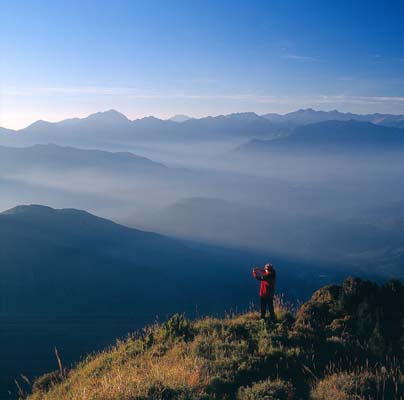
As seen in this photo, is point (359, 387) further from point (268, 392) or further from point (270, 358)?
point (270, 358)

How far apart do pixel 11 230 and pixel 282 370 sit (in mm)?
143214

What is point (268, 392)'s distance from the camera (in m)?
6.55

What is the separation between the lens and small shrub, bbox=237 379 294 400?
6.45 meters

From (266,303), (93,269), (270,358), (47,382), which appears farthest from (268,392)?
(93,269)

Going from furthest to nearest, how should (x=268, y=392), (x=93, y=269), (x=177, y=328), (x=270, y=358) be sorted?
1. (x=93, y=269)
2. (x=177, y=328)
3. (x=270, y=358)
4. (x=268, y=392)

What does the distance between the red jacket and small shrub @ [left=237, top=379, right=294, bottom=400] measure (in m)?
3.74

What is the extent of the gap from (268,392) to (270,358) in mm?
1829

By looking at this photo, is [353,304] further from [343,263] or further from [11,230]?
[343,263]

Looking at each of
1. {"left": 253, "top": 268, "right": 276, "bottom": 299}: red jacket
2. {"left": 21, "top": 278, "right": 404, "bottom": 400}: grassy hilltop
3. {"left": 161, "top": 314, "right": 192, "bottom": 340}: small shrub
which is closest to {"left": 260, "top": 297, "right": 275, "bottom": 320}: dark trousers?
{"left": 253, "top": 268, "right": 276, "bottom": 299}: red jacket

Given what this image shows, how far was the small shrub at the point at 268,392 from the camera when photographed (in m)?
6.45

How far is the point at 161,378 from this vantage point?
6.94 meters

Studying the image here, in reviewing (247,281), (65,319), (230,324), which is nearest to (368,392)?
(230,324)

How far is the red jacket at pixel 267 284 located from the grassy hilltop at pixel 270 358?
29.1 inches

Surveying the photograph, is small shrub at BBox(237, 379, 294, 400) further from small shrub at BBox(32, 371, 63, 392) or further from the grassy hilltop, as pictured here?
small shrub at BBox(32, 371, 63, 392)
